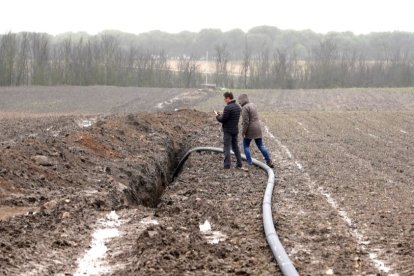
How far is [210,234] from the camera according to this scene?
7.64m

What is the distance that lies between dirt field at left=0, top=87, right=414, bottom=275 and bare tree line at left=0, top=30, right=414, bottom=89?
51559 millimetres

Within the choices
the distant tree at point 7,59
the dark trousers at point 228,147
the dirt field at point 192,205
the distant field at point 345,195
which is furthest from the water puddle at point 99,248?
the distant tree at point 7,59

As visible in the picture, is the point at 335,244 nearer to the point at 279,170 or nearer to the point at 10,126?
the point at 279,170

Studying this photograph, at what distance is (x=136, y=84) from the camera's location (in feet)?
250

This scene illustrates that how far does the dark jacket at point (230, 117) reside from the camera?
44.5 ft

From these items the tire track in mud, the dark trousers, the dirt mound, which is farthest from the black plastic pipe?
the dark trousers

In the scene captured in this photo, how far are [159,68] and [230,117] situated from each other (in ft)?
223

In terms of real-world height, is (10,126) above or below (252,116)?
below

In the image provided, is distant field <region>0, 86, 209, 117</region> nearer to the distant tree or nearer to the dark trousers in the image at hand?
the distant tree

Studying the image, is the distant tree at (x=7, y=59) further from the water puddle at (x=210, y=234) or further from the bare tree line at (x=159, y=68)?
→ the water puddle at (x=210, y=234)

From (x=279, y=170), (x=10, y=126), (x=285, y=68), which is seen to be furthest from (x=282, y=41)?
(x=279, y=170)

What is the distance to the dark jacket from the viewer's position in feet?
44.5

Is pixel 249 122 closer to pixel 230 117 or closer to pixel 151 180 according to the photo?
pixel 230 117

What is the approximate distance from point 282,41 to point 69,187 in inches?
4451
